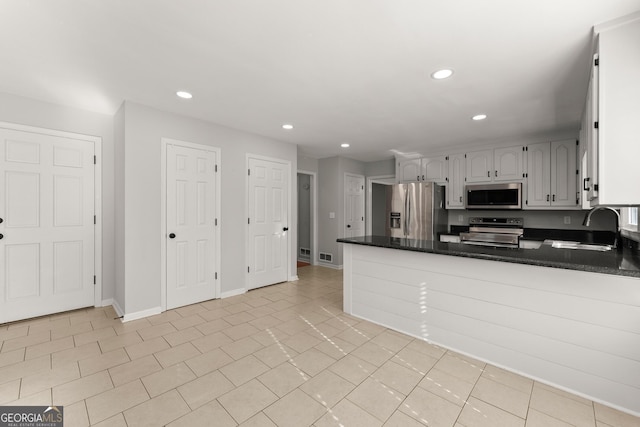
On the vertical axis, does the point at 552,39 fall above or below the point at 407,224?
above

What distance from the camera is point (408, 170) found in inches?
213

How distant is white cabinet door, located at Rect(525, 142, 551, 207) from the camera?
13.3ft

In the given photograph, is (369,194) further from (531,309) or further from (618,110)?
(618,110)

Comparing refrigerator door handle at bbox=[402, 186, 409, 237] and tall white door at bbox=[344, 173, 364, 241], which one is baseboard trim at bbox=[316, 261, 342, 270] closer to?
tall white door at bbox=[344, 173, 364, 241]

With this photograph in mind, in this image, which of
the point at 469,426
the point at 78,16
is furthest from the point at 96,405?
the point at 78,16

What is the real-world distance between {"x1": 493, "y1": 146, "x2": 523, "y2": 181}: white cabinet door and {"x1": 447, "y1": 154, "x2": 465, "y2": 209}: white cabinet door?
492mm

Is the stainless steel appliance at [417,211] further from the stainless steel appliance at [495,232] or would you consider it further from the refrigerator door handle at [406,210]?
the stainless steel appliance at [495,232]

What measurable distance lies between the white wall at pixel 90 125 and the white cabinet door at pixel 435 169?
15.9 ft

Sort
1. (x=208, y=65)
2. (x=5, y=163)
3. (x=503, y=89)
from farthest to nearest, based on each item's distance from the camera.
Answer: (x=5, y=163) < (x=503, y=89) < (x=208, y=65)

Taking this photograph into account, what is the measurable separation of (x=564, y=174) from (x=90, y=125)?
6203mm

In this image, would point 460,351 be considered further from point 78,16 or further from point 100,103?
point 100,103

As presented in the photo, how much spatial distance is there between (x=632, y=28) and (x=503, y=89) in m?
1.00

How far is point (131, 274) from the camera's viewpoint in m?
3.06

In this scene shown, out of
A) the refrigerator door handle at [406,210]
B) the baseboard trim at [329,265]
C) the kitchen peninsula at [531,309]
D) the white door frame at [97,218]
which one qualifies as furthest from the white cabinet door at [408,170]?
the white door frame at [97,218]
